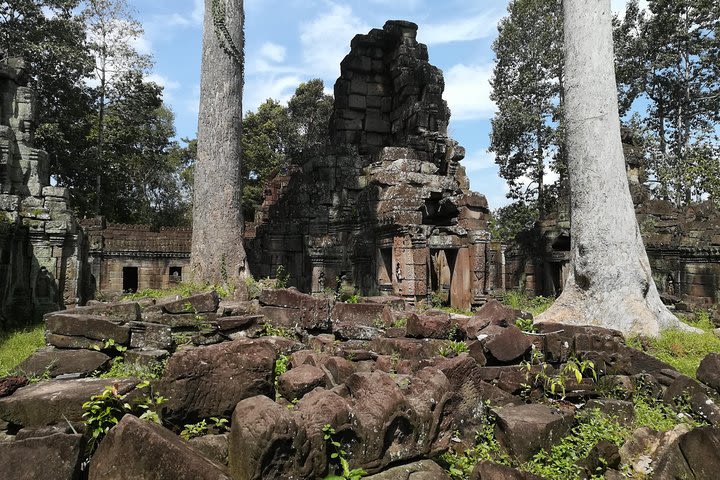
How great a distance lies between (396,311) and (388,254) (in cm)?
499

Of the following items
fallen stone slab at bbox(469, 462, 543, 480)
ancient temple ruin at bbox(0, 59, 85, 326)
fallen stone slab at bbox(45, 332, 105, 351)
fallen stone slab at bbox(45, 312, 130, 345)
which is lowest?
fallen stone slab at bbox(469, 462, 543, 480)

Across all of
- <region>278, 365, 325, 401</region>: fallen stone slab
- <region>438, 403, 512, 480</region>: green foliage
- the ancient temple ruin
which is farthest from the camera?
the ancient temple ruin

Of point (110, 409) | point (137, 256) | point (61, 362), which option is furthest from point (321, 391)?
point (137, 256)

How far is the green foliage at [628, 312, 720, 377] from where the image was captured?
19.3 feet

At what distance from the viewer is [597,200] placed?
741 cm

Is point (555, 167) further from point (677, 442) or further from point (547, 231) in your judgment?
point (677, 442)

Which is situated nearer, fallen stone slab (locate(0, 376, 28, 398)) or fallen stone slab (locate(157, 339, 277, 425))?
fallen stone slab (locate(157, 339, 277, 425))

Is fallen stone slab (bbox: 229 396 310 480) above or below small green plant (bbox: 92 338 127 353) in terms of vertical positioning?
below

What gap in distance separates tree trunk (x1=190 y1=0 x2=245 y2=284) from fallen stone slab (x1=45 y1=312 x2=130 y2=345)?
188 inches

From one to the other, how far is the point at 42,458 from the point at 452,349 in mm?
3437

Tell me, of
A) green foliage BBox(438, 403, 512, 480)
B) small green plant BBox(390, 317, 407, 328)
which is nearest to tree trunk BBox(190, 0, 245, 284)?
small green plant BBox(390, 317, 407, 328)

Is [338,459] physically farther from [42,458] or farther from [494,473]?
[42,458]

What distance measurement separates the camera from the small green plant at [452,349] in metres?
4.87

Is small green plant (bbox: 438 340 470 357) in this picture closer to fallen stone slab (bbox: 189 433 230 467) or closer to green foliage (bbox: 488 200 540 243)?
fallen stone slab (bbox: 189 433 230 467)
